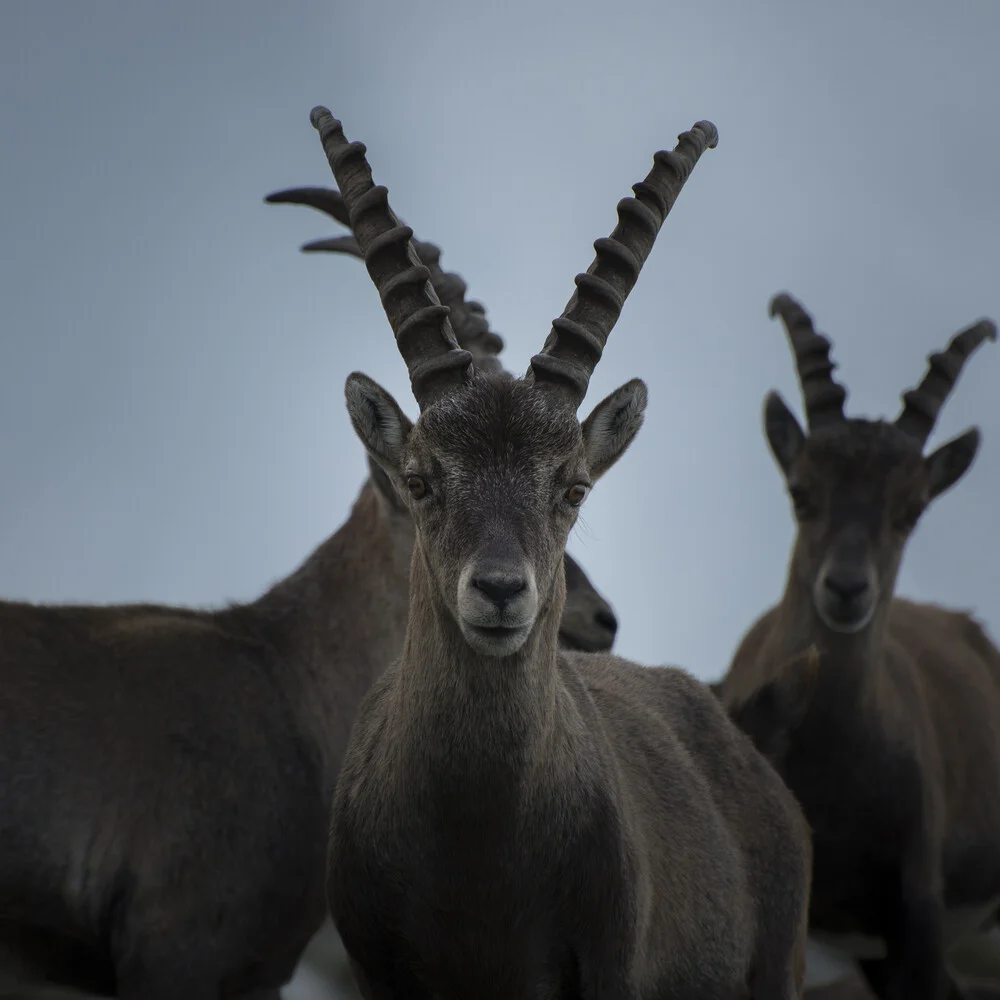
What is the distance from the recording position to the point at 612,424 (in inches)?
232

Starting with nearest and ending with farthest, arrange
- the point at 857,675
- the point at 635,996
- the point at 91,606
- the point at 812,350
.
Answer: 1. the point at 635,996
2. the point at 91,606
3. the point at 857,675
4. the point at 812,350

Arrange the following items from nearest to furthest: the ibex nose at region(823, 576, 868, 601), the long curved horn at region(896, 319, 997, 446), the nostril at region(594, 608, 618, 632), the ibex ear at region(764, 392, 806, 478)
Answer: the nostril at region(594, 608, 618, 632)
the ibex nose at region(823, 576, 868, 601)
the long curved horn at region(896, 319, 997, 446)
the ibex ear at region(764, 392, 806, 478)

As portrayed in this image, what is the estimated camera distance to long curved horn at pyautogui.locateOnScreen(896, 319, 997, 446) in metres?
9.73

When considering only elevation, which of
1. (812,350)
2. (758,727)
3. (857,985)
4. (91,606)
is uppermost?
(812,350)

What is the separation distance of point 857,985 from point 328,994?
3955 millimetres

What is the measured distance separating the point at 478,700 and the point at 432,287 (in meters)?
1.94

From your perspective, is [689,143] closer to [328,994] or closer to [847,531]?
[847,531]

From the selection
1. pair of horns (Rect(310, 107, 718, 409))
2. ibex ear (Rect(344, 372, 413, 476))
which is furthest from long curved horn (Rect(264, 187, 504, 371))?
ibex ear (Rect(344, 372, 413, 476))

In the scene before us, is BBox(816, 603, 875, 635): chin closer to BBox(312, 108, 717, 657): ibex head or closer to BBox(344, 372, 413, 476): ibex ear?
BBox(312, 108, 717, 657): ibex head

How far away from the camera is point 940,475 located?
959cm

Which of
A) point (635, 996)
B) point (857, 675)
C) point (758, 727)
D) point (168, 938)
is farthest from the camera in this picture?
point (857, 675)

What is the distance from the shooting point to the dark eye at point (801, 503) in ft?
30.4

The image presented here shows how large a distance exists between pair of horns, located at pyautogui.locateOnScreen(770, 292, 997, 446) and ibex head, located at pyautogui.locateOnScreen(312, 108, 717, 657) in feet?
12.1

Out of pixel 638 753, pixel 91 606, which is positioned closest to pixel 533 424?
pixel 638 753
